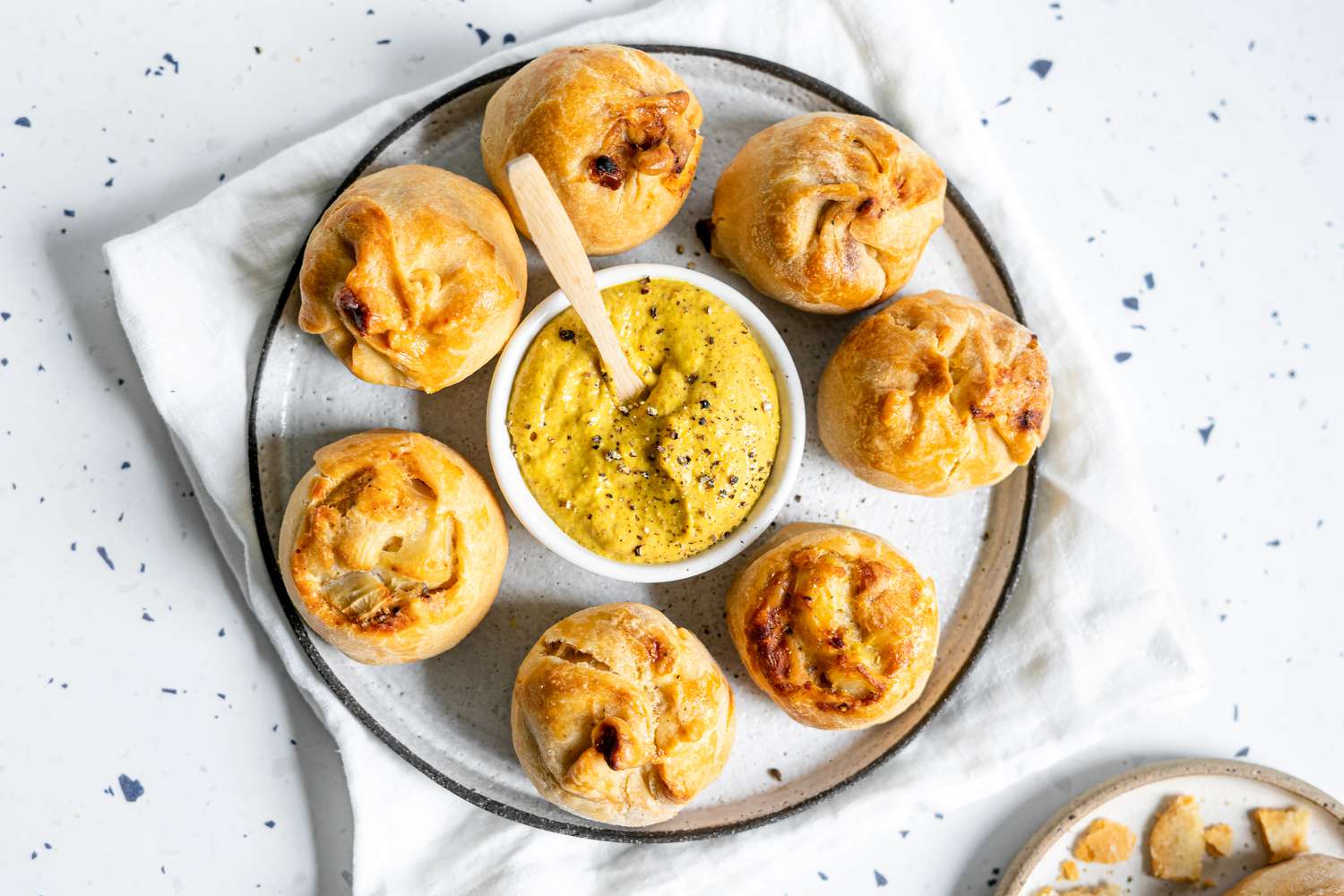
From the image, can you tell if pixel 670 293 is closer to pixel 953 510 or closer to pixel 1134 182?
pixel 953 510

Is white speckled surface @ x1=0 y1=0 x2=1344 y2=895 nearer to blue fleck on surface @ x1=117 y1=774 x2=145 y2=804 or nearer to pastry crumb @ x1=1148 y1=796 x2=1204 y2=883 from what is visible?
blue fleck on surface @ x1=117 y1=774 x2=145 y2=804

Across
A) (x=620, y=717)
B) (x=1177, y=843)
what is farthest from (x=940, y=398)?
(x=1177, y=843)

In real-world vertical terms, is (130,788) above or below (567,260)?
below

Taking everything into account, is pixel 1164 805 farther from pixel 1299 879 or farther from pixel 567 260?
pixel 567 260

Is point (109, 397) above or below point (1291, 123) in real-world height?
below

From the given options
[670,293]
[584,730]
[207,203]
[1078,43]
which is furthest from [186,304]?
[1078,43]

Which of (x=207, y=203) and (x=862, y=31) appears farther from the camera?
(x=862, y=31)
